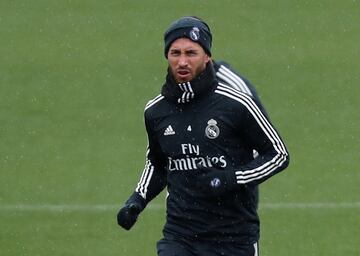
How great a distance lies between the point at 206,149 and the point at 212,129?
0.12 metres

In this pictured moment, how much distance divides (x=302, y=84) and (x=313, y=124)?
79 cm

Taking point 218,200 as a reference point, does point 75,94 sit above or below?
above

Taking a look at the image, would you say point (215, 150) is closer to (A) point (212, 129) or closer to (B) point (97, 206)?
(A) point (212, 129)

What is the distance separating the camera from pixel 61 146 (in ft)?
40.3

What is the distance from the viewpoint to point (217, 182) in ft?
23.4

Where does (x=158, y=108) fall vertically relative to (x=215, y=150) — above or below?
above

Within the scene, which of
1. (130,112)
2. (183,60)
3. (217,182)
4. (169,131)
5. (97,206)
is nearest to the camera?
(217,182)

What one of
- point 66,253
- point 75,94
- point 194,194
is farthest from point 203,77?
point 75,94

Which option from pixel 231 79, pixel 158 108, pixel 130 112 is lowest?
pixel 158 108

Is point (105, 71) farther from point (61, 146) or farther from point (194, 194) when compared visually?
point (194, 194)

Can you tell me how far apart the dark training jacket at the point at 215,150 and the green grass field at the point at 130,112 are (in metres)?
3.04

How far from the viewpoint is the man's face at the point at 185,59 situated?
7.25m

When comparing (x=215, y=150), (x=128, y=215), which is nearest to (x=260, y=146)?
(x=215, y=150)

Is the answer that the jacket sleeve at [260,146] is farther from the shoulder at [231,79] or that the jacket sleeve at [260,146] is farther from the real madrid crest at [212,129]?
the shoulder at [231,79]
